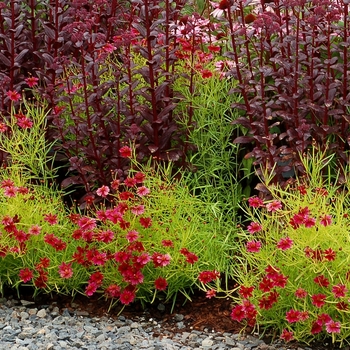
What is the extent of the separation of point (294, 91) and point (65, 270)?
154 centimetres

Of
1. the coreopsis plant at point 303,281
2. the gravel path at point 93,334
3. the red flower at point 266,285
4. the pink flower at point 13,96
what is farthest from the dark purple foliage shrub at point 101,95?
the red flower at point 266,285

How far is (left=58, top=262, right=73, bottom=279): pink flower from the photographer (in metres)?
3.63

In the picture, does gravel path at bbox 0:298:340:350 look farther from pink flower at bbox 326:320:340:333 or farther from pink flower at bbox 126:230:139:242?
pink flower at bbox 126:230:139:242

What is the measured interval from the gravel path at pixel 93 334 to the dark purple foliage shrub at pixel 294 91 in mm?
1064

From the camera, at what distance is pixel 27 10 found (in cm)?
514

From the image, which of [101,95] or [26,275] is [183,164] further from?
[26,275]

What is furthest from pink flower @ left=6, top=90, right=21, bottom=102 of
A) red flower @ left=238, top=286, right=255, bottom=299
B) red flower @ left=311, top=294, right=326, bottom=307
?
red flower @ left=311, top=294, right=326, bottom=307

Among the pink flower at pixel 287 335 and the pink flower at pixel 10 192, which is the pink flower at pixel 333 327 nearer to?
the pink flower at pixel 287 335

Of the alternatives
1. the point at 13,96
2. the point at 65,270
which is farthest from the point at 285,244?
the point at 13,96

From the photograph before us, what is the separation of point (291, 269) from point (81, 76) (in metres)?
1.53

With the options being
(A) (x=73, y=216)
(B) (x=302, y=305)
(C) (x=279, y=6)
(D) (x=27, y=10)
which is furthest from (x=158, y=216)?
(D) (x=27, y=10)

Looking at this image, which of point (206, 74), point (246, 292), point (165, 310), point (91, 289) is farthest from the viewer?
point (206, 74)

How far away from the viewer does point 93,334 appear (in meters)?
3.54

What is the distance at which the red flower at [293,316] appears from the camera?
3172mm
